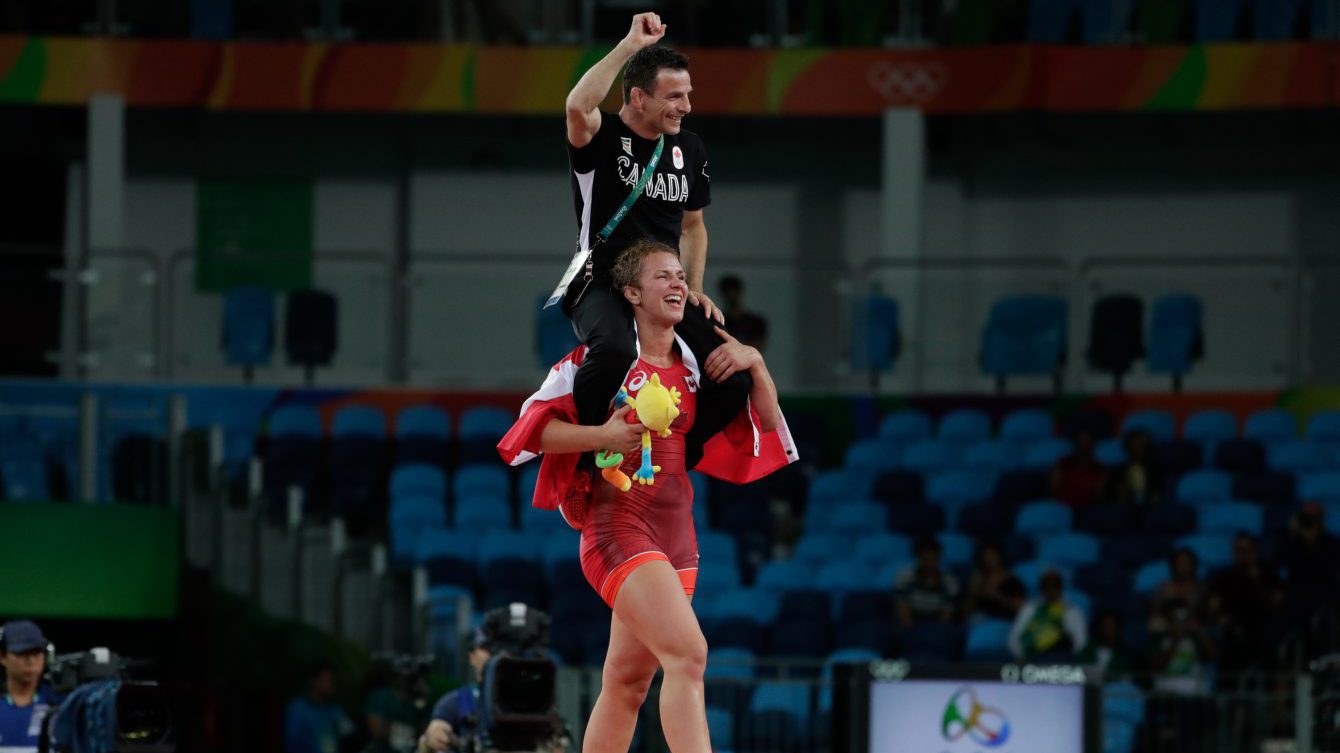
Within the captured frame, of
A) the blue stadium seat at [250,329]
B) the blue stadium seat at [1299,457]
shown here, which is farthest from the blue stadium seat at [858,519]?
the blue stadium seat at [250,329]

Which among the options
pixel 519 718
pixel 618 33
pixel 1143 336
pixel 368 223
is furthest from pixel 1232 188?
pixel 519 718

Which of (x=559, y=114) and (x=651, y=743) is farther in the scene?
(x=559, y=114)

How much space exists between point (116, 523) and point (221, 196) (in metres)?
7.94

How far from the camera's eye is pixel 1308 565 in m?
17.3

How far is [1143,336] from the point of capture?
21.0 metres

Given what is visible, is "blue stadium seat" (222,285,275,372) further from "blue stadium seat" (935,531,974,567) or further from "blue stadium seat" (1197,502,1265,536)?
"blue stadium seat" (1197,502,1265,536)

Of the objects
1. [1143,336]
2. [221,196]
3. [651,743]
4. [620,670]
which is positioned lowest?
[651,743]

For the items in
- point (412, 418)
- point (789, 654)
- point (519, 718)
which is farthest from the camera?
point (412, 418)

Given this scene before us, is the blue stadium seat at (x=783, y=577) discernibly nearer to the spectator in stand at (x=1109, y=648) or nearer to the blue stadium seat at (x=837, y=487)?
the blue stadium seat at (x=837, y=487)

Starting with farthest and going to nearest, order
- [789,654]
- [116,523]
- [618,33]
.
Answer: [618,33] < [116,523] < [789,654]

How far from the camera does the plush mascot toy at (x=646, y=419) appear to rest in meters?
7.64

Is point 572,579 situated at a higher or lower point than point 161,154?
lower

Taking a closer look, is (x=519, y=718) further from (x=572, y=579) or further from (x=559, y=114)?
(x=559, y=114)

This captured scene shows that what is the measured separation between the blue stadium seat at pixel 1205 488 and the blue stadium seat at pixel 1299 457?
602 mm
